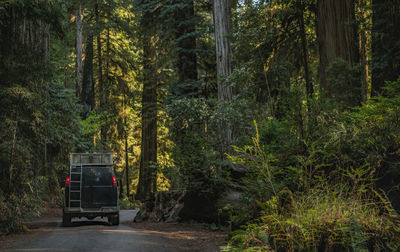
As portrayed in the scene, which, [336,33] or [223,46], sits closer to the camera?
[336,33]

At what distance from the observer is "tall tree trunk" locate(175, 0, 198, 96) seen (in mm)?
21261

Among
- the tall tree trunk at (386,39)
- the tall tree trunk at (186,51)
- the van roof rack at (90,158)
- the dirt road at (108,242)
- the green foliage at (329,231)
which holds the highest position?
the tall tree trunk at (186,51)

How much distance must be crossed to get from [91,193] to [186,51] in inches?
381

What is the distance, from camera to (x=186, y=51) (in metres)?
21.5

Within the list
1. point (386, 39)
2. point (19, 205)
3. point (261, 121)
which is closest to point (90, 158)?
point (19, 205)

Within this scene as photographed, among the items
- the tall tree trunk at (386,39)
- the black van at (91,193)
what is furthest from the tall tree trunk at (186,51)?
the tall tree trunk at (386,39)

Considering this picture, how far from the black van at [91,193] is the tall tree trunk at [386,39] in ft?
29.4

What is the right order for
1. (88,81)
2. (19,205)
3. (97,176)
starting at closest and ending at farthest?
(19,205) < (97,176) < (88,81)

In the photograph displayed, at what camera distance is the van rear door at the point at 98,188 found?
1444cm

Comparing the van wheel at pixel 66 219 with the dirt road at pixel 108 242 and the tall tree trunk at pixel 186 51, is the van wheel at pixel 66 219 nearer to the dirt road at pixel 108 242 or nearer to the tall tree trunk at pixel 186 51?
the dirt road at pixel 108 242

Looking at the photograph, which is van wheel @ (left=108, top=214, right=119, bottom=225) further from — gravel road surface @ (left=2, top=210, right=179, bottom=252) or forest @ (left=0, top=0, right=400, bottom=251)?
gravel road surface @ (left=2, top=210, right=179, bottom=252)

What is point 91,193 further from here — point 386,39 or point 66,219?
point 386,39

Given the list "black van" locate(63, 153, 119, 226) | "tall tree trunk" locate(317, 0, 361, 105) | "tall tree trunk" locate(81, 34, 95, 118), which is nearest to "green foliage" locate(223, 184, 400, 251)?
"tall tree trunk" locate(317, 0, 361, 105)

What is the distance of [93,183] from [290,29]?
354 inches
